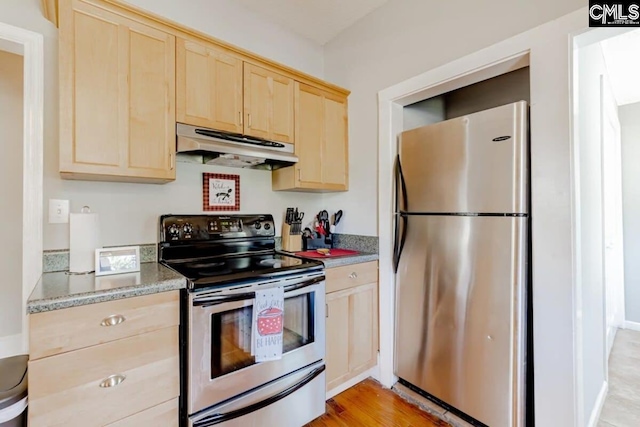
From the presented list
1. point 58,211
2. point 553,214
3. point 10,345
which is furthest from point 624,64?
point 10,345

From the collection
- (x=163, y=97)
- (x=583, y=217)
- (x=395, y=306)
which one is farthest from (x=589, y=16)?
(x=163, y=97)

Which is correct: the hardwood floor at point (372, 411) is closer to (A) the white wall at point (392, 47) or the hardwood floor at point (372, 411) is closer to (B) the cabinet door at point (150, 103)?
(A) the white wall at point (392, 47)

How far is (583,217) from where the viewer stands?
1.55 meters

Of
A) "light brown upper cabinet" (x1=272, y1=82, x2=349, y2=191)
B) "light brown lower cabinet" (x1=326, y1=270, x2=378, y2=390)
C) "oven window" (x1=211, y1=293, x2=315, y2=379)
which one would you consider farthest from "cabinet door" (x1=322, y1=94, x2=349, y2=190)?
"oven window" (x1=211, y1=293, x2=315, y2=379)

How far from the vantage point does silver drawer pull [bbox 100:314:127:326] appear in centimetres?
120

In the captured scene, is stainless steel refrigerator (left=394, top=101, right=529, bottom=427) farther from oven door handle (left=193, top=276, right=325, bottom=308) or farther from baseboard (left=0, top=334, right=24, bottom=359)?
baseboard (left=0, top=334, right=24, bottom=359)

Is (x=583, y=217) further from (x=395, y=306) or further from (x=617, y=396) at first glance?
(x=617, y=396)

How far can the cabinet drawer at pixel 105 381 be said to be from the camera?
3.56 ft

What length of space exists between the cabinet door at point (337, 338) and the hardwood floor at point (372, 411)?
0.49 feet

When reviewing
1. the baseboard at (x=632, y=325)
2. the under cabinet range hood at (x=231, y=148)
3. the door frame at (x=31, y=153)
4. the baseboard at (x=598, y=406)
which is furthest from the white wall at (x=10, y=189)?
the baseboard at (x=632, y=325)

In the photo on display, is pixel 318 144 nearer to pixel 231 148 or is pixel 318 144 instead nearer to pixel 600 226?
pixel 231 148

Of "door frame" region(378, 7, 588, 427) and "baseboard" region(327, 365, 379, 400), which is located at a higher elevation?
"door frame" region(378, 7, 588, 427)

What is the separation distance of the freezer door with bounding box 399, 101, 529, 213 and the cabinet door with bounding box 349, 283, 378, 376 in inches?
27.3

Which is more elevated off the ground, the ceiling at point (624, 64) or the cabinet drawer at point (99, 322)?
the ceiling at point (624, 64)
